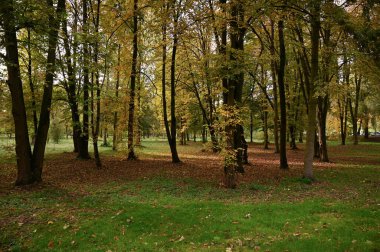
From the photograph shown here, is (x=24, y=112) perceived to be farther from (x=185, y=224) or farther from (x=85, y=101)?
(x=185, y=224)

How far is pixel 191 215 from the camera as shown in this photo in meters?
8.64

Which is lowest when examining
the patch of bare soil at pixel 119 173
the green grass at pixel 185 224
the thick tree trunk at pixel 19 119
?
the green grass at pixel 185 224

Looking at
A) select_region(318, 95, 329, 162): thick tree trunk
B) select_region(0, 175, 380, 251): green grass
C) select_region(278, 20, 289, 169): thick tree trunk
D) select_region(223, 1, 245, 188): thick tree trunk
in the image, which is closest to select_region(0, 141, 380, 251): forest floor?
select_region(0, 175, 380, 251): green grass

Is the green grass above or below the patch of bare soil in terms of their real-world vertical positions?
below

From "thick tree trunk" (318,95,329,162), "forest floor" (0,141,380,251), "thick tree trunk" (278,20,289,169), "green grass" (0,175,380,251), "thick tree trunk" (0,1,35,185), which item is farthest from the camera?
"thick tree trunk" (318,95,329,162)

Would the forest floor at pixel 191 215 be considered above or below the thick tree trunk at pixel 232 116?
below

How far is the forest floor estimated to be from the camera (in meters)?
6.92

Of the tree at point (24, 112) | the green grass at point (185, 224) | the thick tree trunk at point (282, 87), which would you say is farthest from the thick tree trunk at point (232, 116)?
the tree at point (24, 112)

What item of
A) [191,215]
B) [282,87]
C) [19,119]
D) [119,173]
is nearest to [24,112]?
[19,119]

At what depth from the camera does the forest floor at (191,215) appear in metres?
6.92

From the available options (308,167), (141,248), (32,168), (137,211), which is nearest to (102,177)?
(32,168)

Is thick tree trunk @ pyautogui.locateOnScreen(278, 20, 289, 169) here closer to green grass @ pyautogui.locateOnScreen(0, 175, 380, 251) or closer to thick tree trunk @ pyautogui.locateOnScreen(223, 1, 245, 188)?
thick tree trunk @ pyautogui.locateOnScreen(223, 1, 245, 188)

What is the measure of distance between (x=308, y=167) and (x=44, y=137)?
452 inches

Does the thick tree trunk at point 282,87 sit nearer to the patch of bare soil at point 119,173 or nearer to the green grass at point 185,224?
the patch of bare soil at point 119,173
